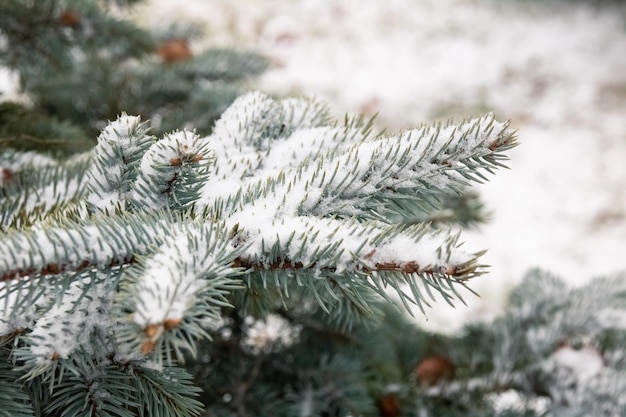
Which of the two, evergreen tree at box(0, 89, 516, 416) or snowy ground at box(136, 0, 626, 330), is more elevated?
snowy ground at box(136, 0, 626, 330)

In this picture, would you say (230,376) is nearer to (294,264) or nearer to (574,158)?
(294,264)

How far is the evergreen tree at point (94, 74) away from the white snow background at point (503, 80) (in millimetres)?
1714

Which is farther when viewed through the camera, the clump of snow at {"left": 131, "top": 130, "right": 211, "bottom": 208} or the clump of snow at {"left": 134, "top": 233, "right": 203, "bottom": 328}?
the clump of snow at {"left": 131, "top": 130, "right": 211, "bottom": 208}

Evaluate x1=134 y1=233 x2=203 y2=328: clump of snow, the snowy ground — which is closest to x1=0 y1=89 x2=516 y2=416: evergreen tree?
x1=134 y1=233 x2=203 y2=328: clump of snow

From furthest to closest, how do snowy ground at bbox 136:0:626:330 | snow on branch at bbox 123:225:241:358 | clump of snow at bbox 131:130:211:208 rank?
snowy ground at bbox 136:0:626:330
clump of snow at bbox 131:130:211:208
snow on branch at bbox 123:225:241:358

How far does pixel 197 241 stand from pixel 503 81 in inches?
154

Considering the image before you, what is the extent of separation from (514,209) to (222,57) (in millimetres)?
2155

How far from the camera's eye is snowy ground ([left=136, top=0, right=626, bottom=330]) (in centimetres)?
294

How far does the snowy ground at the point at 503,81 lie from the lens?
294 centimetres

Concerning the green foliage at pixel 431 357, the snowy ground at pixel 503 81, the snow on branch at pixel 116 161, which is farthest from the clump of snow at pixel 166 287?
the snowy ground at pixel 503 81

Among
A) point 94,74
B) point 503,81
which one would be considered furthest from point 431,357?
point 503,81

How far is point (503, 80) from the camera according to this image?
396 centimetres

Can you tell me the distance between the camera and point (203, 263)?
1.33ft

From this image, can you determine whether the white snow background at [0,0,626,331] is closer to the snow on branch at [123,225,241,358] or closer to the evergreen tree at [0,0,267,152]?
the evergreen tree at [0,0,267,152]
